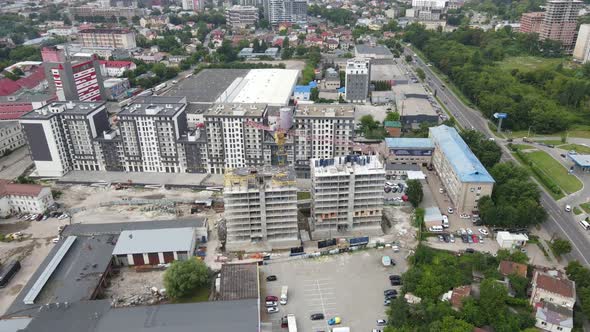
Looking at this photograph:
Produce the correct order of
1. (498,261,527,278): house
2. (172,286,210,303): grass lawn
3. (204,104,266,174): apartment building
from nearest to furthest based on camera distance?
(498,261,527,278): house < (172,286,210,303): grass lawn < (204,104,266,174): apartment building

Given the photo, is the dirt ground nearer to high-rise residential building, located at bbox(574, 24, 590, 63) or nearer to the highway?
the highway

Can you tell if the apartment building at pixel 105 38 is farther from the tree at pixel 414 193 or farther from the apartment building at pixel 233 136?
the tree at pixel 414 193

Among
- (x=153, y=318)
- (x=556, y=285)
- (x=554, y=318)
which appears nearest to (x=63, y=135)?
(x=153, y=318)

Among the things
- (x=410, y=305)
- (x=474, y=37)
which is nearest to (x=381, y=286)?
(x=410, y=305)

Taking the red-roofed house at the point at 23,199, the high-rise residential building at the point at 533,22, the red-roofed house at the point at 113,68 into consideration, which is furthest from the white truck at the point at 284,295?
the high-rise residential building at the point at 533,22

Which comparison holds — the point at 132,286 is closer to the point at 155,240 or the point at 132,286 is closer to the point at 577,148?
the point at 155,240

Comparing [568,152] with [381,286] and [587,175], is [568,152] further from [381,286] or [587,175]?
[381,286]

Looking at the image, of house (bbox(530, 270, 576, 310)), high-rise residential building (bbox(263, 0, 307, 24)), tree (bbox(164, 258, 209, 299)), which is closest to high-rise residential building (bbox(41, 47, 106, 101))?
tree (bbox(164, 258, 209, 299))
